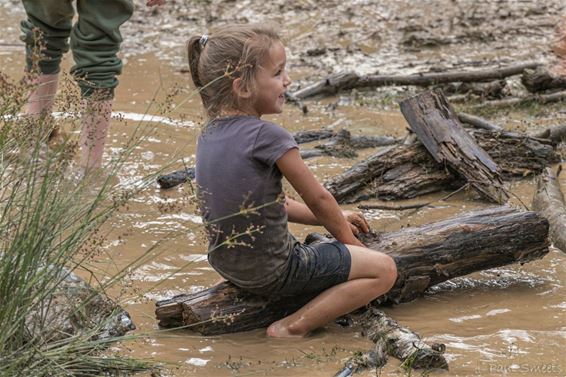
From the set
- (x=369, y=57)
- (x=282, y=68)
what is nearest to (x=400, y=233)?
(x=282, y=68)

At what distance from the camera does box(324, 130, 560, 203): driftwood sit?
589 centimetres

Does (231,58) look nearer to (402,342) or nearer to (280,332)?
(280,332)

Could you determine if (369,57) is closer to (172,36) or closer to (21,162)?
(172,36)

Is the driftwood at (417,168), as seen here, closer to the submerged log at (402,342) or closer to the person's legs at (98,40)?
the person's legs at (98,40)

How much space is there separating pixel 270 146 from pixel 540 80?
445 cm

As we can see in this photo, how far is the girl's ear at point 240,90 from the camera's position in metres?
4.14

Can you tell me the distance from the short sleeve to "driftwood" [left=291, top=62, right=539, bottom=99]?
415 centimetres

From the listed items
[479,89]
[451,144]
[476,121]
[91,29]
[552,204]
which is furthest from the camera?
[479,89]

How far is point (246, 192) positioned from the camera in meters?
3.99

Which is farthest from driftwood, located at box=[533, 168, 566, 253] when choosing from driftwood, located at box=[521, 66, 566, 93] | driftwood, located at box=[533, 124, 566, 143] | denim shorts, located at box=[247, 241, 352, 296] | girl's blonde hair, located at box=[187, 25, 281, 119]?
driftwood, located at box=[521, 66, 566, 93]

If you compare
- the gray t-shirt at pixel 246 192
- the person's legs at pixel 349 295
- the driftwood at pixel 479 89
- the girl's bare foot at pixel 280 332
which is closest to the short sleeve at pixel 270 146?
the gray t-shirt at pixel 246 192

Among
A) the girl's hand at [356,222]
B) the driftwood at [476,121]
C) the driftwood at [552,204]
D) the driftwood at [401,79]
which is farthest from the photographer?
the driftwood at [401,79]

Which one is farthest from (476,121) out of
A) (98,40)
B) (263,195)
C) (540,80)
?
(263,195)

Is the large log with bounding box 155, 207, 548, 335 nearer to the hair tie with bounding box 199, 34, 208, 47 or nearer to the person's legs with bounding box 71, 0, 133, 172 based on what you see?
the hair tie with bounding box 199, 34, 208, 47
